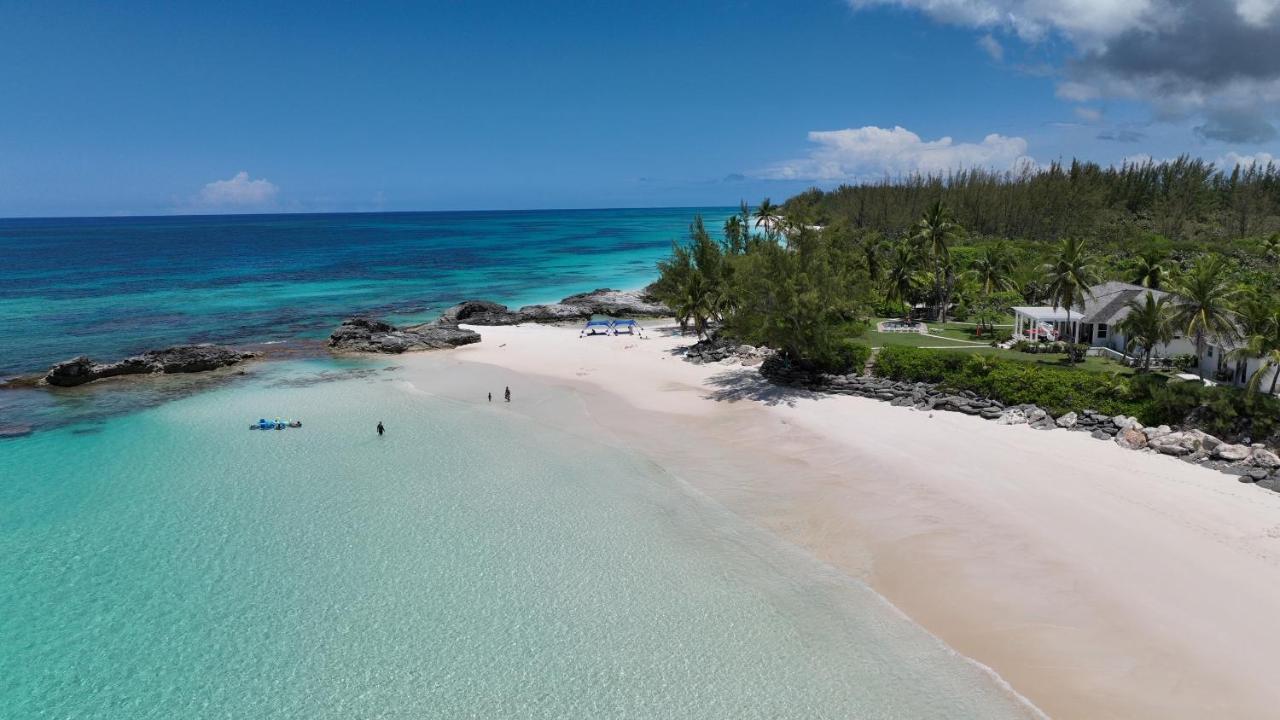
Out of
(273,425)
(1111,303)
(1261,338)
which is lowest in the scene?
(273,425)

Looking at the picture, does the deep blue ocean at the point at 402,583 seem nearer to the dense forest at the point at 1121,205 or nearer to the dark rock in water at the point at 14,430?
the dark rock in water at the point at 14,430

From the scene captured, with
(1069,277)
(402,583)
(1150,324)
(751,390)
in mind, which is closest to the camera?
(402,583)

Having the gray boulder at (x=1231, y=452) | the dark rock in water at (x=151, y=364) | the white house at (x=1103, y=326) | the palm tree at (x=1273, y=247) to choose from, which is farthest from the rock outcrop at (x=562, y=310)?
the palm tree at (x=1273, y=247)

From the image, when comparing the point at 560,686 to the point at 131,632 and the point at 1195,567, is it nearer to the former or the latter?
the point at 131,632

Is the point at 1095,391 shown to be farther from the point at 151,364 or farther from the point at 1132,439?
the point at 151,364

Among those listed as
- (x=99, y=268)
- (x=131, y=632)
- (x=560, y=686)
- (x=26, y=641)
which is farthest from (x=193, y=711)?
(x=99, y=268)

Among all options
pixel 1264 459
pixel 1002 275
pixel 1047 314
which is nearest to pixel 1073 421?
pixel 1264 459
